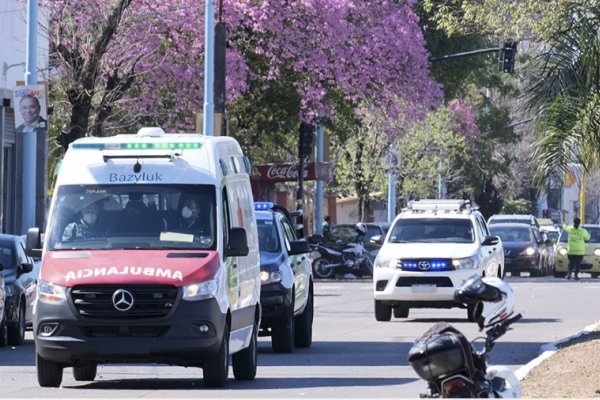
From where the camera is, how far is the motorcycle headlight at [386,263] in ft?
84.9

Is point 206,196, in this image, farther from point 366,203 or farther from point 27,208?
point 366,203

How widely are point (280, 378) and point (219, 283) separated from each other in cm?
190

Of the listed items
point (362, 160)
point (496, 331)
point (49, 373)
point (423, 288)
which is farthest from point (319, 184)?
point (496, 331)

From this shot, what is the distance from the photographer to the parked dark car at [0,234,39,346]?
21.6 metres

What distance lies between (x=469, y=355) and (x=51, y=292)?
6.96m

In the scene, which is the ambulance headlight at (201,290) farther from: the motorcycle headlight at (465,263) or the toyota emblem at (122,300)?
the motorcycle headlight at (465,263)

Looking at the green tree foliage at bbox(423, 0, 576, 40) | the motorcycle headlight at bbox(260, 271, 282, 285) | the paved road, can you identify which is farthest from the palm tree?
the green tree foliage at bbox(423, 0, 576, 40)

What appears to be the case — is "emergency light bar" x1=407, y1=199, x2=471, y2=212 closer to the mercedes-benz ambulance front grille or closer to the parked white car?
the parked white car

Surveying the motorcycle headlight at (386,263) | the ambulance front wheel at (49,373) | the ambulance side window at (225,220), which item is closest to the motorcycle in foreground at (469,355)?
the ambulance side window at (225,220)

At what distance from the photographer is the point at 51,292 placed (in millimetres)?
14812

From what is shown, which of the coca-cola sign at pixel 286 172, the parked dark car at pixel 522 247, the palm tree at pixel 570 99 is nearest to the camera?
the palm tree at pixel 570 99

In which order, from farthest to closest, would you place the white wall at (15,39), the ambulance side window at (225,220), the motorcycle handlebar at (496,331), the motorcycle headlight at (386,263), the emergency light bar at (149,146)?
1. the white wall at (15,39)
2. the motorcycle headlight at (386,263)
3. the emergency light bar at (149,146)
4. the ambulance side window at (225,220)
5. the motorcycle handlebar at (496,331)

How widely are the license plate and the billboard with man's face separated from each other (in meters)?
7.41

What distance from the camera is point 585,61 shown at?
20.1 meters
